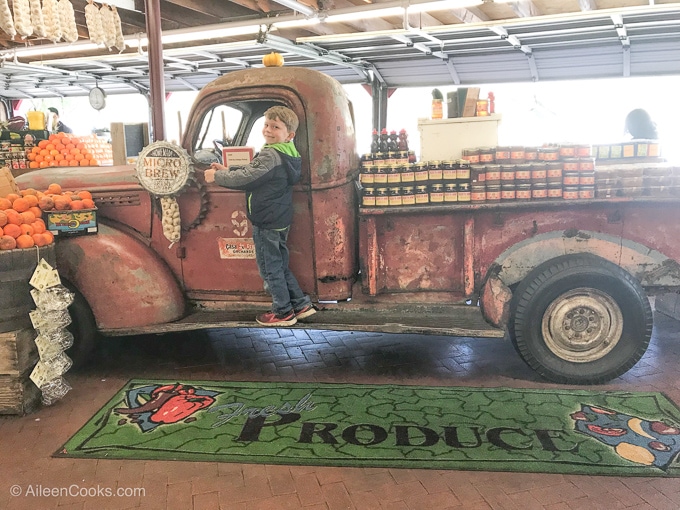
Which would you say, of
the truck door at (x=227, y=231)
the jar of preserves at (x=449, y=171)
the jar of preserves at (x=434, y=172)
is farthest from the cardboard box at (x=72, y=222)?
the jar of preserves at (x=449, y=171)

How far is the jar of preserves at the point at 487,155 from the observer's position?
4332 millimetres

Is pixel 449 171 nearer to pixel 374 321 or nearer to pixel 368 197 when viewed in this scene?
pixel 368 197

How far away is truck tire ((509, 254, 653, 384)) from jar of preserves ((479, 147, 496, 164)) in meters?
0.93

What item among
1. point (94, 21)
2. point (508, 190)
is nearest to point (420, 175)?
point (508, 190)

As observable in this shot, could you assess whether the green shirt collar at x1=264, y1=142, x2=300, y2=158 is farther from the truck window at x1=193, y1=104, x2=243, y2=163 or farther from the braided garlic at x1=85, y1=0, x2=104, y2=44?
the braided garlic at x1=85, y1=0, x2=104, y2=44

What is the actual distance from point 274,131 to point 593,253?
2552 millimetres

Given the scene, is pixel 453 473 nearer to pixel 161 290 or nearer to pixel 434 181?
pixel 434 181

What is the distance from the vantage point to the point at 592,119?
9000 mm

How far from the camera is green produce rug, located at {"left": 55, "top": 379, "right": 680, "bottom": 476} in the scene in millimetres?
3135

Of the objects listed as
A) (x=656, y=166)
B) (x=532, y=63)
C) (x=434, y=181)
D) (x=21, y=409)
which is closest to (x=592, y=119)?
(x=532, y=63)

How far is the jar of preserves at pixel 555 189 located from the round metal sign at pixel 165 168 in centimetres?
275

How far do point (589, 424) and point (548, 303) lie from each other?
0.90 m

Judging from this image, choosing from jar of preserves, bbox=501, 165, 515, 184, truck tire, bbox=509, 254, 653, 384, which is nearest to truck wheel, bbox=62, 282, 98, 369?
truck tire, bbox=509, 254, 653, 384

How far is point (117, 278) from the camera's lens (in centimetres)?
427
